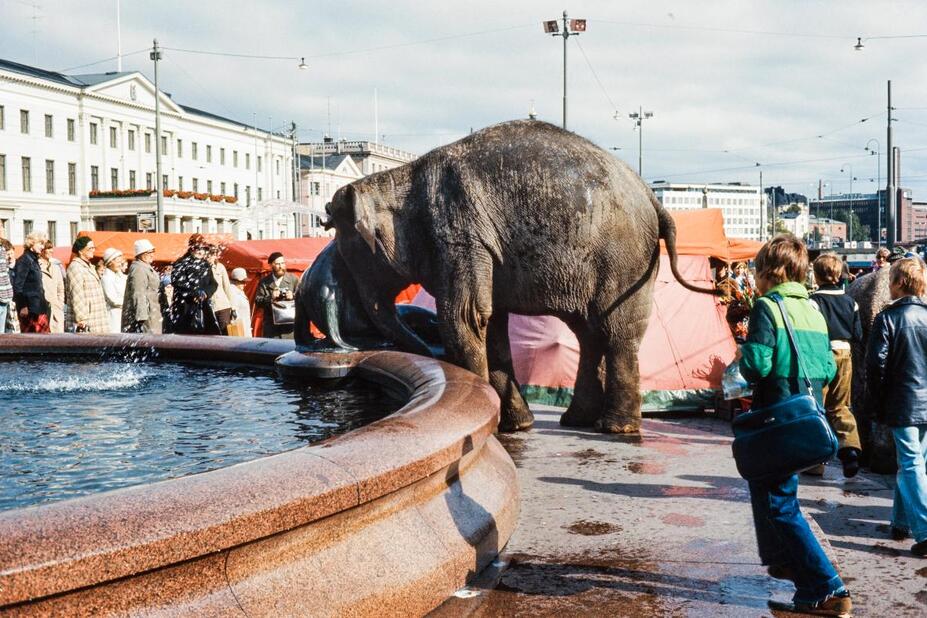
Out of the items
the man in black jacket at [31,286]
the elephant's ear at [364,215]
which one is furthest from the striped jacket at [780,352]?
the man in black jacket at [31,286]

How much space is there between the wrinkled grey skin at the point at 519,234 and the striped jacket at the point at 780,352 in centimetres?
241

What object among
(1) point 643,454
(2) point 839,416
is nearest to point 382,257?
(1) point 643,454

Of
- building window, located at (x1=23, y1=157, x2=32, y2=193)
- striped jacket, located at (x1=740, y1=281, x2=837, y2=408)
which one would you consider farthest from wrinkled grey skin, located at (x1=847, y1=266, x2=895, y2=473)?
building window, located at (x1=23, y1=157, x2=32, y2=193)

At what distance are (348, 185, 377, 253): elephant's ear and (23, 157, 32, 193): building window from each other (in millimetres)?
65780

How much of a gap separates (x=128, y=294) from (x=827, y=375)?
28.0 feet

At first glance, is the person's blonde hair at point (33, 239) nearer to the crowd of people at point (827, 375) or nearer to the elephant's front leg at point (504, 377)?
the elephant's front leg at point (504, 377)

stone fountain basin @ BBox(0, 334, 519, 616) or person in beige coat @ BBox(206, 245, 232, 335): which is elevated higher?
person in beige coat @ BBox(206, 245, 232, 335)

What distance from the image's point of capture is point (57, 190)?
68.2 meters

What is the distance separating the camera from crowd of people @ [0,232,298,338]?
10742 mm

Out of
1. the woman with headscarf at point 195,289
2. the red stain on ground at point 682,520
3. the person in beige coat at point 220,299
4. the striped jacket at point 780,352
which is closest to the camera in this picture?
the striped jacket at point 780,352

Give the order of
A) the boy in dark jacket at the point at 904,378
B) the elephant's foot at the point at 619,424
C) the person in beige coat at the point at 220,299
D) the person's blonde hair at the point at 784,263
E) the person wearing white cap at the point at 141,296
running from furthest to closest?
the person in beige coat at the point at 220,299 < the person wearing white cap at the point at 141,296 < the elephant's foot at the point at 619,424 < the boy in dark jacket at the point at 904,378 < the person's blonde hair at the point at 784,263

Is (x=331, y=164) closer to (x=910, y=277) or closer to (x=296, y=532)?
(x=910, y=277)

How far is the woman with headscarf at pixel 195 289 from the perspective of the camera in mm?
11383

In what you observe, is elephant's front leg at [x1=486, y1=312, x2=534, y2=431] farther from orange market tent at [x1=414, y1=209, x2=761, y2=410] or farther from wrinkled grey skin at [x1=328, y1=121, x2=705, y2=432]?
orange market tent at [x1=414, y1=209, x2=761, y2=410]
